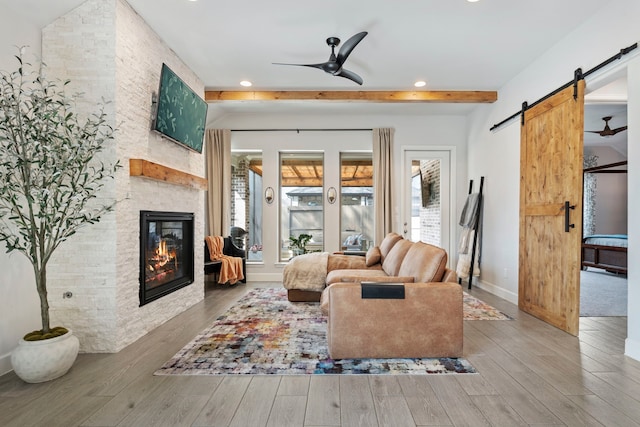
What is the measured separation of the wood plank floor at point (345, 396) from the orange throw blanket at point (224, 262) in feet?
7.81

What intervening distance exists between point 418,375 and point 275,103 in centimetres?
424

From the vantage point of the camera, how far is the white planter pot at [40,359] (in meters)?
2.04

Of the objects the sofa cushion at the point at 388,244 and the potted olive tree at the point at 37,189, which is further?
the sofa cushion at the point at 388,244

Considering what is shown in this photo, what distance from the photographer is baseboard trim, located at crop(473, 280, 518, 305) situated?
417cm

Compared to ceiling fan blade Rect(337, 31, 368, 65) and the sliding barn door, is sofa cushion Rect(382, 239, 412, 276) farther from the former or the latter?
ceiling fan blade Rect(337, 31, 368, 65)

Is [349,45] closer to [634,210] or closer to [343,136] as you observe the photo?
[634,210]

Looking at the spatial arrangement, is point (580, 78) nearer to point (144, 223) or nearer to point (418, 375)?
point (418, 375)

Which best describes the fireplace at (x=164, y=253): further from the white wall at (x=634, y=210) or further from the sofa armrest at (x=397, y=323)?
the white wall at (x=634, y=210)

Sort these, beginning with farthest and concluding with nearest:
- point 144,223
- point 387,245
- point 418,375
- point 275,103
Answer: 1. point 275,103
2. point 387,245
3. point 144,223
4. point 418,375

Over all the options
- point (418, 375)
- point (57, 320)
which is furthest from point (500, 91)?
point (57, 320)

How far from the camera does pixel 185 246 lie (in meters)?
3.99

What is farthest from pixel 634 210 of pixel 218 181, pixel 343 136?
pixel 218 181

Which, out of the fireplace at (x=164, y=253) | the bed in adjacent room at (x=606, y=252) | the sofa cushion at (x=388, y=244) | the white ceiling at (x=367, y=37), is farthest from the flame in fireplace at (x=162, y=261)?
the bed in adjacent room at (x=606, y=252)

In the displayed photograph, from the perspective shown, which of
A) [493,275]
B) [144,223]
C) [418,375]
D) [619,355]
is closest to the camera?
[418,375]
